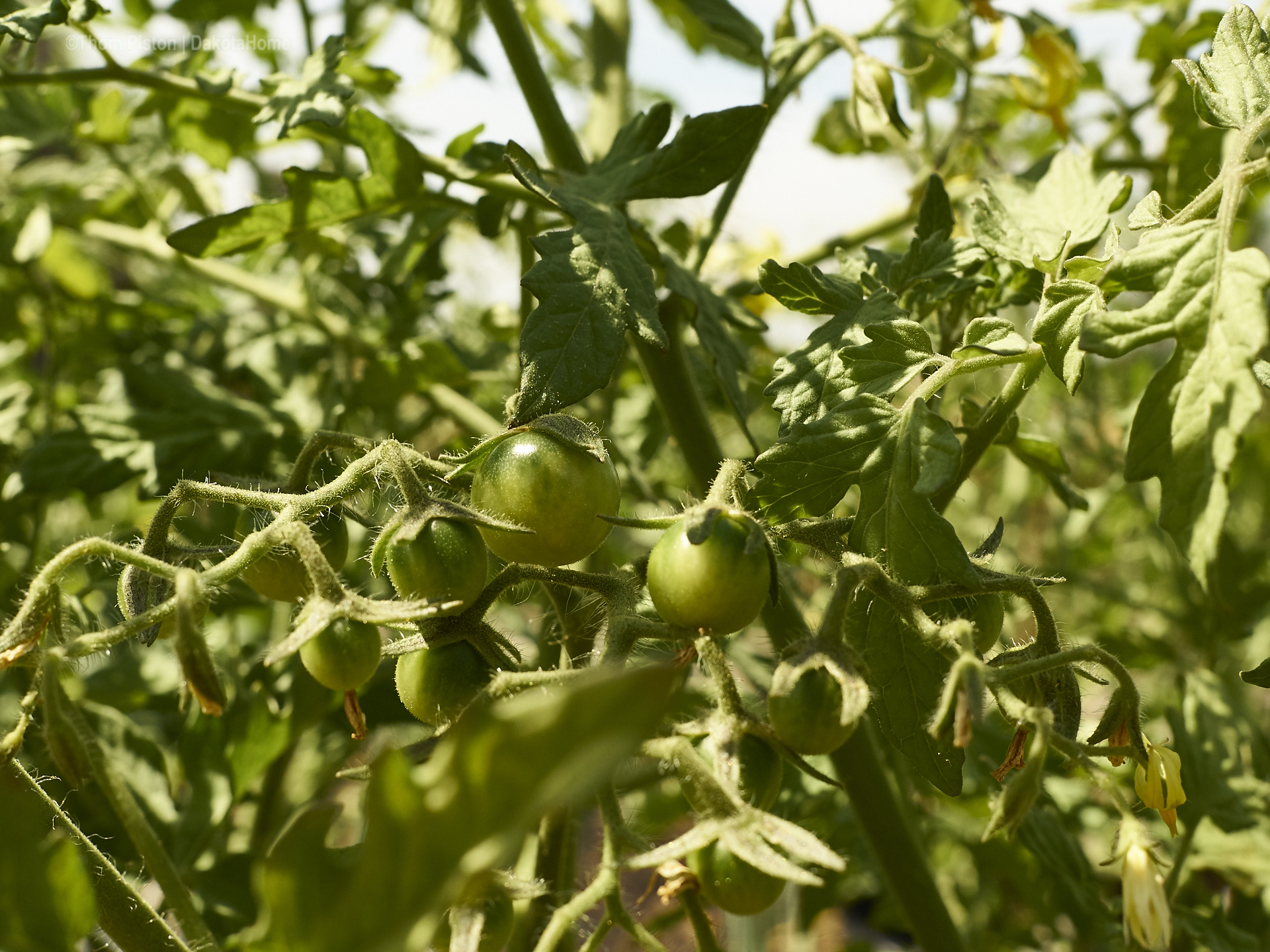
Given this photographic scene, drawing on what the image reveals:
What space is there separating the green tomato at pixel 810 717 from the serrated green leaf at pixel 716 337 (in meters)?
0.29

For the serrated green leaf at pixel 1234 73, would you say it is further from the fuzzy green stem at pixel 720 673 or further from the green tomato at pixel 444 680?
the green tomato at pixel 444 680

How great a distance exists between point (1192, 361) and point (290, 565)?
546mm

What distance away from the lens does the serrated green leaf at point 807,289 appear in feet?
2.46

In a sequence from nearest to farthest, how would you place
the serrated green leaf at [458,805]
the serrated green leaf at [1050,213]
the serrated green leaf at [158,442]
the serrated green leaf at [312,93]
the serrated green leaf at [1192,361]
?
1. the serrated green leaf at [458,805]
2. the serrated green leaf at [1192,361]
3. the serrated green leaf at [1050,213]
4. the serrated green leaf at [312,93]
5. the serrated green leaf at [158,442]

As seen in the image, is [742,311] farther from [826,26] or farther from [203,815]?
Result: [203,815]

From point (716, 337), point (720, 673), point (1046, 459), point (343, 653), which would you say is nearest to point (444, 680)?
point (343, 653)

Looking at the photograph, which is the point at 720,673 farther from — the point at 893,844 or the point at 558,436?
the point at 893,844

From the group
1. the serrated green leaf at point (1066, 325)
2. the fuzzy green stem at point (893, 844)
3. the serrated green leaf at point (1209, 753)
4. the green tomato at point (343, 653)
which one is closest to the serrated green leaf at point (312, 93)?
the green tomato at point (343, 653)

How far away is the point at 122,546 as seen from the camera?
0.55m

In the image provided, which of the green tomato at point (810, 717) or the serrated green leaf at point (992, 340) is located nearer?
the green tomato at point (810, 717)

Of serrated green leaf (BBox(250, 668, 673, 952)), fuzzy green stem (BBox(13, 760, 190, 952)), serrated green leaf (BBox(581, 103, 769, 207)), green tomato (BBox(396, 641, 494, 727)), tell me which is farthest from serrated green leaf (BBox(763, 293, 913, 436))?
fuzzy green stem (BBox(13, 760, 190, 952))

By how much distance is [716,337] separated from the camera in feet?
2.67

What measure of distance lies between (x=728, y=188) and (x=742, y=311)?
151 mm

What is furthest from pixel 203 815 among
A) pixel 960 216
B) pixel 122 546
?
pixel 960 216
